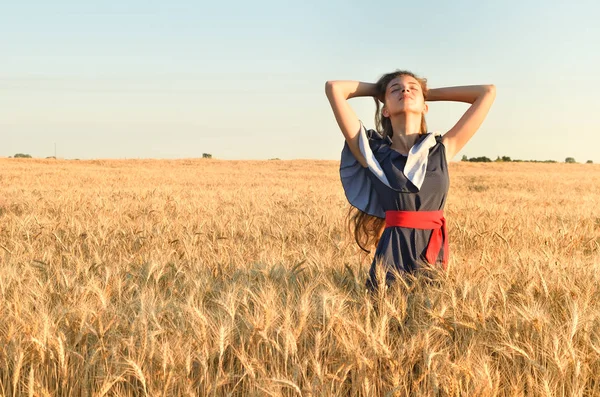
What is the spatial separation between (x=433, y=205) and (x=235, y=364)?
145cm

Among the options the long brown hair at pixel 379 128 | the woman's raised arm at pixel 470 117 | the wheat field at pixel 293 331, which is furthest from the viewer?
the long brown hair at pixel 379 128

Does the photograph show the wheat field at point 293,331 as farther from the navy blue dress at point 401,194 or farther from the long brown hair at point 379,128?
the long brown hair at point 379,128

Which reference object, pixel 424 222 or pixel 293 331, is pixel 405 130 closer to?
pixel 424 222

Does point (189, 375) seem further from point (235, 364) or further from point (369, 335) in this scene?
point (369, 335)

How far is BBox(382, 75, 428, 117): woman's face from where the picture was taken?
3.06 m

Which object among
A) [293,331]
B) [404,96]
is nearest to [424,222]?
[404,96]

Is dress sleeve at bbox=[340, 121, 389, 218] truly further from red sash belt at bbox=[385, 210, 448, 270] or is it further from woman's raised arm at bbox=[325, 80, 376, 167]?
red sash belt at bbox=[385, 210, 448, 270]

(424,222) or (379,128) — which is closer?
(424,222)

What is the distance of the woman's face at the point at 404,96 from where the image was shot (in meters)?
3.06

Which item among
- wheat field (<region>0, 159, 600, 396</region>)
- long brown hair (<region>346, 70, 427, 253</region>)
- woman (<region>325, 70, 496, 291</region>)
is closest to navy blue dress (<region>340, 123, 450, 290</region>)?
woman (<region>325, 70, 496, 291</region>)

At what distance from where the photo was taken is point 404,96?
3.06 metres

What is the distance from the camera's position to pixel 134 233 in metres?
4.80

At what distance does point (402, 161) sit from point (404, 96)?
Answer: 35cm

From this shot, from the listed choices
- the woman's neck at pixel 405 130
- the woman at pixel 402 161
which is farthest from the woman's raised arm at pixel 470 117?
the woman's neck at pixel 405 130
